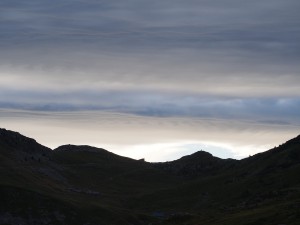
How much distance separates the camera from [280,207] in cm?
12750

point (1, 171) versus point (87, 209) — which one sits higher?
point (1, 171)

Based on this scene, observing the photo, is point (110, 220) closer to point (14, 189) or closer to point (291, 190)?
point (14, 189)

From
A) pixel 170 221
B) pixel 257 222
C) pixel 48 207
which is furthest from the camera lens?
pixel 48 207

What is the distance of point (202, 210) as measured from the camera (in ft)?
649

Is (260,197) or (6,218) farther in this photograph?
(260,197)

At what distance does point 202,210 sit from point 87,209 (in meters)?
38.8

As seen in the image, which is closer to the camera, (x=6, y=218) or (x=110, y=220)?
(x=6, y=218)

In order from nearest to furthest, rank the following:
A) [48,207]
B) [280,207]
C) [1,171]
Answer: [280,207] < [48,207] < [1,171]

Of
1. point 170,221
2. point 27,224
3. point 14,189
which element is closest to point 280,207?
point 170,221

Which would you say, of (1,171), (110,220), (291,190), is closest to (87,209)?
(110,220)

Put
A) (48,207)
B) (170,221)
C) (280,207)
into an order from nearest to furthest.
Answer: (280,207) → (170,221) → (48,207)

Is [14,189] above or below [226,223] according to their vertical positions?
→ above

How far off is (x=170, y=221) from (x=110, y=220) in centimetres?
2057

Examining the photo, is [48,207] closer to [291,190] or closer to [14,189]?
[14,189]
